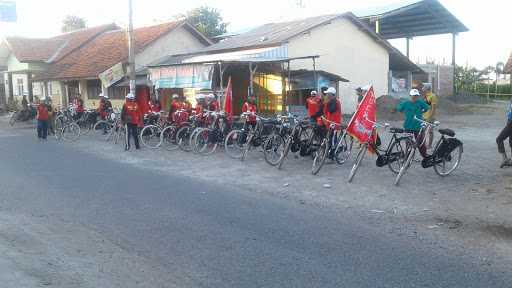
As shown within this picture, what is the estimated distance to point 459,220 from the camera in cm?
694

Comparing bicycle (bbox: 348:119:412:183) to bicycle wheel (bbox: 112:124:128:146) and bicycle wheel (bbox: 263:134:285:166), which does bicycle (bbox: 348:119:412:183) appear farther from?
bicycle wheel (bbox: 112:124:128:146)

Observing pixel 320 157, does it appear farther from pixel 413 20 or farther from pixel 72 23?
pixel 72 23

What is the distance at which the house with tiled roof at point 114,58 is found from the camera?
27812 millimetres

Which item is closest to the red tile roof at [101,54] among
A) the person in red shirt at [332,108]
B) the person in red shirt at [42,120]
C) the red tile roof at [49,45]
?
the red tile roof at [49,45]

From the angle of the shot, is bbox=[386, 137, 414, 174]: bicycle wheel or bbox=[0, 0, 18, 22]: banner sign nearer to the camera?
bbox=[386, 137, 414, 174]: bicycle wheel

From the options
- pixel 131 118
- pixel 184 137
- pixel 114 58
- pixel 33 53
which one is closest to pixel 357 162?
pixel 184 137

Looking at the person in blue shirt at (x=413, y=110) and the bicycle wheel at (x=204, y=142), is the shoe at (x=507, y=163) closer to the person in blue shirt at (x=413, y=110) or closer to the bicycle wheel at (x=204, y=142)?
the person in blue shirt at (x=413, y=110)

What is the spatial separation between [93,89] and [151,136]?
54.5 ft

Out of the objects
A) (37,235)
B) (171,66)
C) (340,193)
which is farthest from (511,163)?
(171,66)

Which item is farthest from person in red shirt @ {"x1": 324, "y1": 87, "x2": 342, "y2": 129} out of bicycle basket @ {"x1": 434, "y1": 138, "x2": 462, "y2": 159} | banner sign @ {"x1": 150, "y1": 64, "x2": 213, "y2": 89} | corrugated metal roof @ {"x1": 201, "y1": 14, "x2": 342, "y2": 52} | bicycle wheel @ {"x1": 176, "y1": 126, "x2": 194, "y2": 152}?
corrugated metal roof @ {"x1": 201, "y1": 14, "x2": 342, "y2": 52}

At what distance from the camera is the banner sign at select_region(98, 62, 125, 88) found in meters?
26.1

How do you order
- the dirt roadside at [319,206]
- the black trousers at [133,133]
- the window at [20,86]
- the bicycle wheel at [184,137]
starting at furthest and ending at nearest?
the window at [20,86]
the black trousers at [133,133]
the bicycle wheel at [184,137]
the dirt roadside at [319,206]

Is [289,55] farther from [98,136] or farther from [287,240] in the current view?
[287,240]

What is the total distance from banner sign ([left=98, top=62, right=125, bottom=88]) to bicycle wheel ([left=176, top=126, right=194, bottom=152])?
1272 cm
